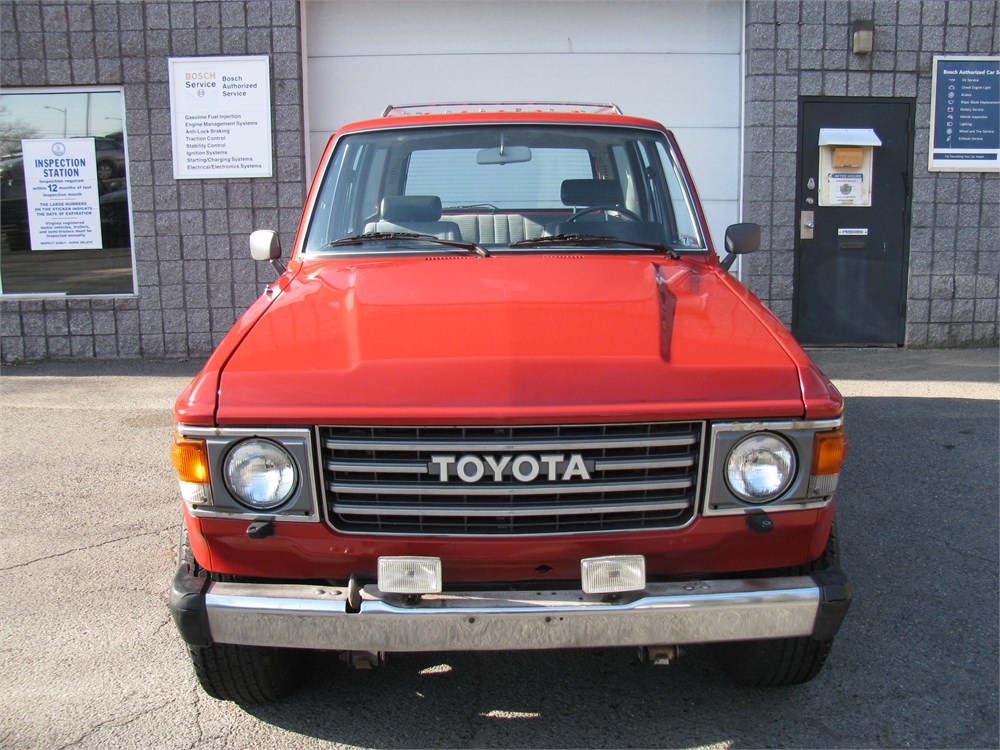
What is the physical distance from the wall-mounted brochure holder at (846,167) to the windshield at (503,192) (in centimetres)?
517

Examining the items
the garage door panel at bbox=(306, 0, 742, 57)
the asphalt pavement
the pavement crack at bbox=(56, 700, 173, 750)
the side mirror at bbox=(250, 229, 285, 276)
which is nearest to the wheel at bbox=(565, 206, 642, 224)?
the side mirror at bbox=(250, 229, 285, 276)

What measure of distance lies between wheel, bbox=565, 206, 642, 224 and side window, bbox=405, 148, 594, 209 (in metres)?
0.17

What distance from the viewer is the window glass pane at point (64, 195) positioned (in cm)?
834

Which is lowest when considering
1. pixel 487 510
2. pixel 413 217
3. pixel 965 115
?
pixel 487 510

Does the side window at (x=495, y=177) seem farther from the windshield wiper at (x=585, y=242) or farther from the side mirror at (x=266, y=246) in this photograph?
the side mirror at (x=266, y=246)

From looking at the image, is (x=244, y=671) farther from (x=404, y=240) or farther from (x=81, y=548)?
(x=81, y=548)

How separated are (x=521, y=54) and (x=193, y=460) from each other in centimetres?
696

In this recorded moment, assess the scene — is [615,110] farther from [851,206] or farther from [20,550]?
[851,206]

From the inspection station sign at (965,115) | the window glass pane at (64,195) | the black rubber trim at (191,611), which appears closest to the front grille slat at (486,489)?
the black rubber trim at (191,611)

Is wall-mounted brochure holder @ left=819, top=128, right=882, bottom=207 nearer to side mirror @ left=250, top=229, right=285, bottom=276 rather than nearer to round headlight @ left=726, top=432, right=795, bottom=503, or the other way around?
side mirror @ left=250, top=229, right=285, bottom=276

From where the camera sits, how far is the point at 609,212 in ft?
11.8

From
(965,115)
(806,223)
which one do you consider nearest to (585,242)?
(806,223)

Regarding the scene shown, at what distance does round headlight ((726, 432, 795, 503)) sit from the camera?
91.3 inches

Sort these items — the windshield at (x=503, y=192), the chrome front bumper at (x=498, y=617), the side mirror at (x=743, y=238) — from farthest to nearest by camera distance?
the side mirror at (x=743, y=238) → the windshield at (x=503, y=192) → the chrome front bumper at (x=498, y=617)
